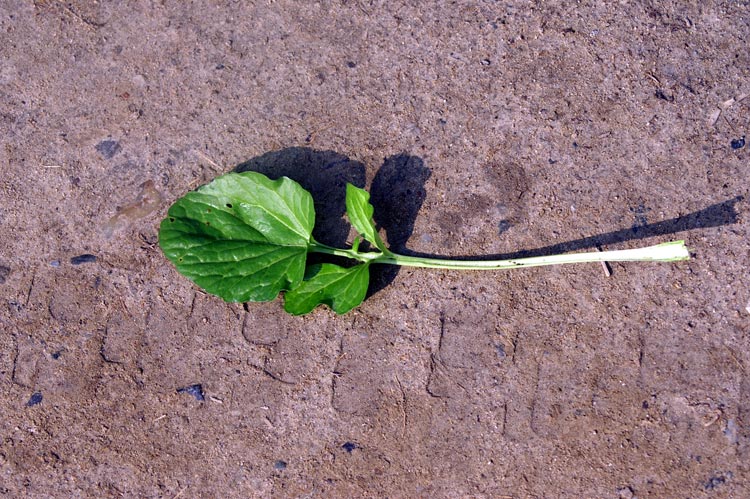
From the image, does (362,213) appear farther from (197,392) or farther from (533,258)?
(197,392)

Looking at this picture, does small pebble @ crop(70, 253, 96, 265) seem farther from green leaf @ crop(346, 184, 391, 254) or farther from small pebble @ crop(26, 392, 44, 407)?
green leaf @ crop(346, 184, 391, 254)

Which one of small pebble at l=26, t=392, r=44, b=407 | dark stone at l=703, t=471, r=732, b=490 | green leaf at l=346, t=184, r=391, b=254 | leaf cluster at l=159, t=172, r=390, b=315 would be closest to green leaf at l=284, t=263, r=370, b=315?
leaf cluster at l=159, t=172, r=390, b=315

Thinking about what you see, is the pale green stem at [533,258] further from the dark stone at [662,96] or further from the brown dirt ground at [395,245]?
the dark stone at [662,96]

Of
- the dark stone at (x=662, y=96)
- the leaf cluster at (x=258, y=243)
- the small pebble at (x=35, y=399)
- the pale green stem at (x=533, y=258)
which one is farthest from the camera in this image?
the small pebble at (x=35, y=399)

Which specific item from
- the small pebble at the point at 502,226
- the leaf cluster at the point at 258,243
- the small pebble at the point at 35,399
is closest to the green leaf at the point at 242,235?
the leaf cluster at the point at 258,243

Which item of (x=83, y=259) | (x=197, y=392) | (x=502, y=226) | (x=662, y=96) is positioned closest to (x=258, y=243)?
(x=197, y=392)

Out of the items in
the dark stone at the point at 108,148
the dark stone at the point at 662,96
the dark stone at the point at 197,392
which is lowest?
the dark stone at the point at 197,392
